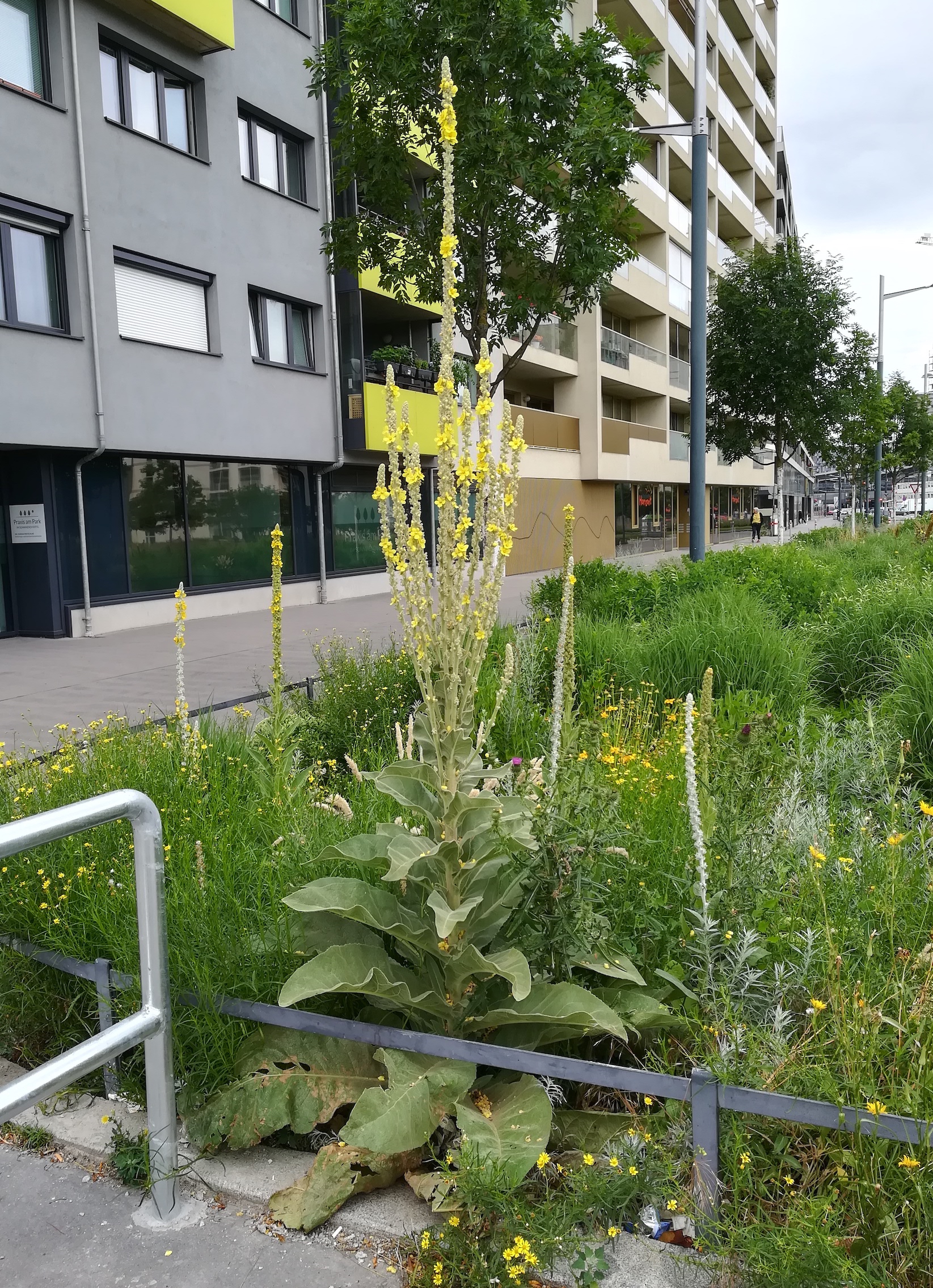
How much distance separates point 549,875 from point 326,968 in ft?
2.10

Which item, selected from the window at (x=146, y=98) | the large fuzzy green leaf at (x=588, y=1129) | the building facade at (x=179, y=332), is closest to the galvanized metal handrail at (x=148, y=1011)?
the large fuzzy green leaf at (x=588, y=1129)

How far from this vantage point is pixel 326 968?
2.62m

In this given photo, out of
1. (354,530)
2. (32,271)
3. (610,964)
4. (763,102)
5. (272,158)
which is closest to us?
(610,964)

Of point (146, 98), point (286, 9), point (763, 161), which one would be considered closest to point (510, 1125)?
point (146, 98)

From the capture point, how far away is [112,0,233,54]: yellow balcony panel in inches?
599

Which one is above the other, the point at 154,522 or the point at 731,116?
the point at 731,116

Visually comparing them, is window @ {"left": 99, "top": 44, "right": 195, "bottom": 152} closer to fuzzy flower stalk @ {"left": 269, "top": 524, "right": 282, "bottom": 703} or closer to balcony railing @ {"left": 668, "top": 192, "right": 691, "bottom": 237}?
fuzzy flower stalk @ {"left": 269, "top": 524, "right": 282, "bottom": 703}

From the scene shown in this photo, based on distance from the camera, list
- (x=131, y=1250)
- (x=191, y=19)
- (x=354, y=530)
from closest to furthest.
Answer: (x=131, y=1250) → (x=191, y=19) → (x=354, y=530)

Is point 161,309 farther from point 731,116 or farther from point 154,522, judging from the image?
point 731,116

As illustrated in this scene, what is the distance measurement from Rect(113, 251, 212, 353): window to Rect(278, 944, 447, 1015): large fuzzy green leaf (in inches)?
571

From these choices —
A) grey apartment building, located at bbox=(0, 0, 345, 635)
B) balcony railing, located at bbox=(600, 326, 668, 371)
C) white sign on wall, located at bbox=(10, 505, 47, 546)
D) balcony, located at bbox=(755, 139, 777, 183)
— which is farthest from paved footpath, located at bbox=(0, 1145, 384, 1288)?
balcony, located at bbox=(755, 139, 777, 183)

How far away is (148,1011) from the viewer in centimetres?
238

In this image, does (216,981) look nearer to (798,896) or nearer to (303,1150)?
(303,1150)

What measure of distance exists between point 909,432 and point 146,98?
40.0 m
